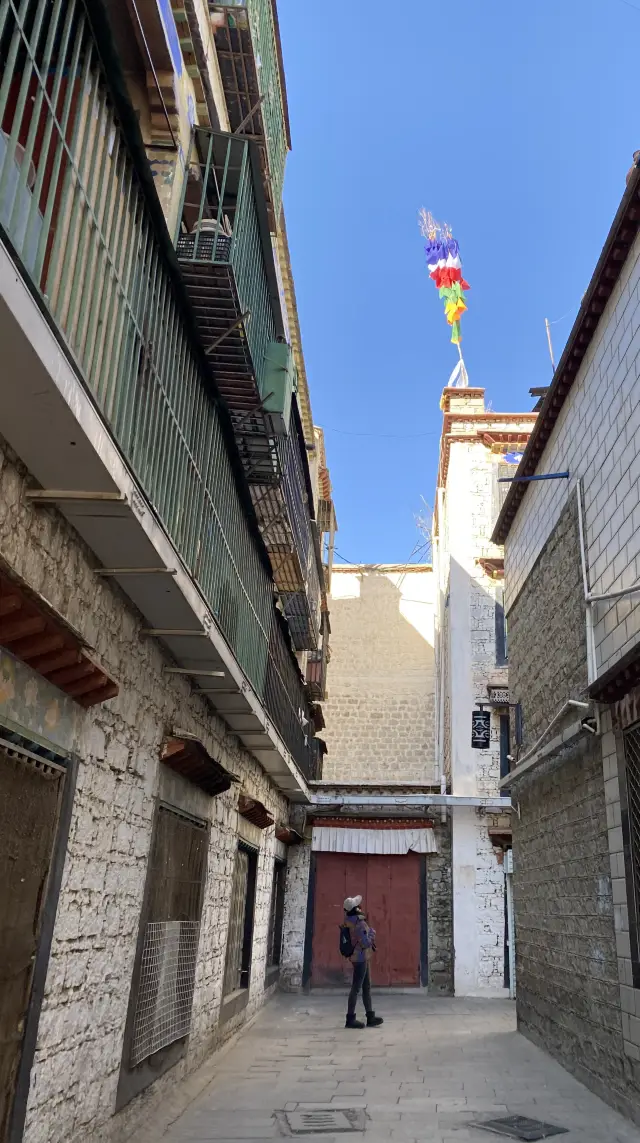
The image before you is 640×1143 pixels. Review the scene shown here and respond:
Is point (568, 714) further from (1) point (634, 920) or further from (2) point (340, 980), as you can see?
(2) point (340, 980)

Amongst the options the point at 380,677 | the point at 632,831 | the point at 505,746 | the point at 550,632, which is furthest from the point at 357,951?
the point at 380,677

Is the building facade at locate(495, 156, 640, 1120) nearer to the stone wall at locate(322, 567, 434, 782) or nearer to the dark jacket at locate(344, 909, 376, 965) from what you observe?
the dark jacket at locate(344, 909, 376, 965)

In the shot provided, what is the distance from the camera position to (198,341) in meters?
5.18

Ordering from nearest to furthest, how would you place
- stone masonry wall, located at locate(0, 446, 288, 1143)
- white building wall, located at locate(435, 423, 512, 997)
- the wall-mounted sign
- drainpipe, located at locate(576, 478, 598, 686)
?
stone masonry wall, located at locate(0, 446, 288, 1143)
drainpipe, located at locate(576, 478, 598, 686)
white building wall, located at locate(435, 423, 512, 997)
the wall-mounted sign

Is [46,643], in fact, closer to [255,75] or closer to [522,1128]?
[522,1128]

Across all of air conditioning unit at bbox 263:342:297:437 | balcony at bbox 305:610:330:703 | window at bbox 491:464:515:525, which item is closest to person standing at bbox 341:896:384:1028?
balcony at bbox 305:610:330:703

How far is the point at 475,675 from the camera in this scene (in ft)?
55.7

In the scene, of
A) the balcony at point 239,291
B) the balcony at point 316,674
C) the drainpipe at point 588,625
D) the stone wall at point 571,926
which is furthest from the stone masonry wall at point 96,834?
the balcony at point 316,674

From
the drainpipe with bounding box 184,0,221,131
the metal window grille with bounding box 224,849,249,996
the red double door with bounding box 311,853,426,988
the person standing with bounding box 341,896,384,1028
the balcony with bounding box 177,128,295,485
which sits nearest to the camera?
the balcony with bounding box 177,128,295,485

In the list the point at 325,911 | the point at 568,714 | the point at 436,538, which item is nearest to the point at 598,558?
the point at 568,714

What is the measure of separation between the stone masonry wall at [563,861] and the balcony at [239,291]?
3.38m

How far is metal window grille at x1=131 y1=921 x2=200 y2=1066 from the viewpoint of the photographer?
539 centimetres

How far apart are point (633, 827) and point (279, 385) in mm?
4690

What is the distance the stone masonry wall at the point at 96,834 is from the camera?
3736mm
